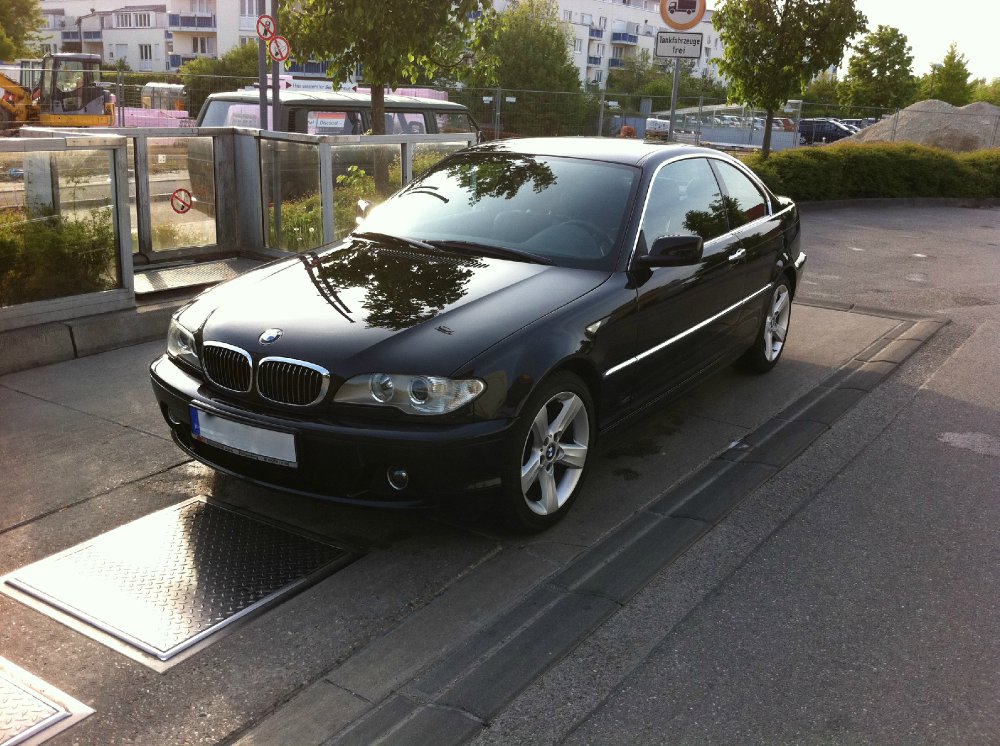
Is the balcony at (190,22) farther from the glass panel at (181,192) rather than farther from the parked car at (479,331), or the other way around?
the parked car at (479,331)

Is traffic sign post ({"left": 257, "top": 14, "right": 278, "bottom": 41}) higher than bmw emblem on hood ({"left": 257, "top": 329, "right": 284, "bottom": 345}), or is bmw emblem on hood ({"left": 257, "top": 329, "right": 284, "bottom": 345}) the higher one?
traffic sign post ({"left": 257, "top": 14, "right": 278, "bottom": 41})

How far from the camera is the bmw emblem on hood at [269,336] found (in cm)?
397

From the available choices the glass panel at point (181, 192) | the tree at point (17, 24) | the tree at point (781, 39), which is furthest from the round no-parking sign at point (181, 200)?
the tree at point (17, 24)

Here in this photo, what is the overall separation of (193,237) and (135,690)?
21.2 feet

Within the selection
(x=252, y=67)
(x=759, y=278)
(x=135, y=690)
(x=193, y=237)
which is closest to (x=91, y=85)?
(x=252, y=67)

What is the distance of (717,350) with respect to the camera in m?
5.77

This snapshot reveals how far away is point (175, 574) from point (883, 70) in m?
61.9

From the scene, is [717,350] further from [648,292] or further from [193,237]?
[193,237]

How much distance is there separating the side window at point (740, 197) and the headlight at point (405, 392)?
9.25ft

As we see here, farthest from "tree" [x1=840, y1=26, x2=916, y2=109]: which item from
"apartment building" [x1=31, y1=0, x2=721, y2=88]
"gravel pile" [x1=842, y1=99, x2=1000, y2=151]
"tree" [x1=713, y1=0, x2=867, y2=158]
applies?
"tree" [x1=713, y1=0, x2=867, y2=158]

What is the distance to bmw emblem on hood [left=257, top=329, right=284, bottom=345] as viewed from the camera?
3971mm

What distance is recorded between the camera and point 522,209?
5129mm

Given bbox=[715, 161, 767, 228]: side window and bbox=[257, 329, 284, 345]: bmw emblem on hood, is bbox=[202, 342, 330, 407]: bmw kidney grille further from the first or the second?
bbox=[715, 161, 767, 228]: side window

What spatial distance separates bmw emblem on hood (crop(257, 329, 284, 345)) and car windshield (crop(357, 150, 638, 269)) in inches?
48.7
